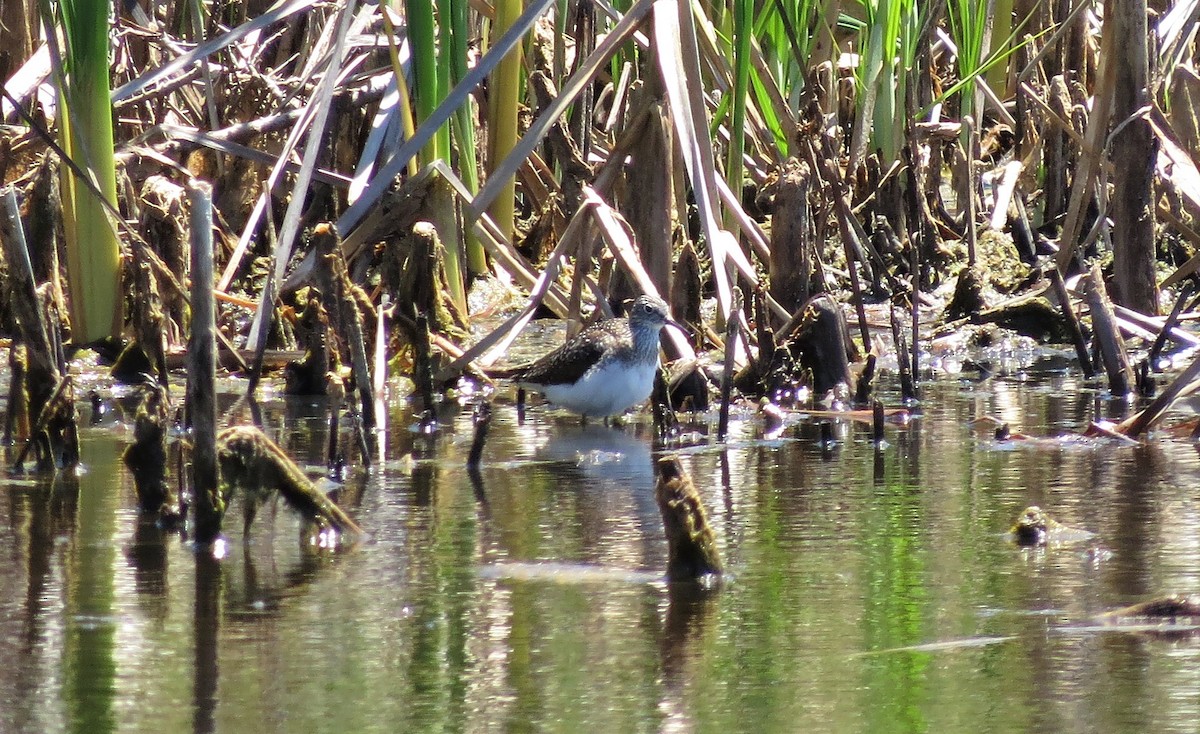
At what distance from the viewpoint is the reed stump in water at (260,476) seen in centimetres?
483

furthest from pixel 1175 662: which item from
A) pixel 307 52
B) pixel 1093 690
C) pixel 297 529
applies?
pixel 307 52

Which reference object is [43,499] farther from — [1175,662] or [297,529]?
[1175,662]

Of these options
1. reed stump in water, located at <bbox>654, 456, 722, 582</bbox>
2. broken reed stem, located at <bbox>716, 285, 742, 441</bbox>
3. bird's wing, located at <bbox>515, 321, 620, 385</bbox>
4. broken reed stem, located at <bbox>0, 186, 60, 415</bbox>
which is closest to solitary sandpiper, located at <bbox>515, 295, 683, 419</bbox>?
bird's wing, located at <bbox>515, 321, 620, 385</bbox>

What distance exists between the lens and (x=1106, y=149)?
8.43 m

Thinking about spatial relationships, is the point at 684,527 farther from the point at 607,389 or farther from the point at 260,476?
the point at 607,389

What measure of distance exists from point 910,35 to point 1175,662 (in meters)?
6.39

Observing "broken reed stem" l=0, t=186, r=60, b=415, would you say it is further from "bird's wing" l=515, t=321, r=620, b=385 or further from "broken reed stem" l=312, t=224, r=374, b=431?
"bird's wing" l=515, t=321, r=620, b=385

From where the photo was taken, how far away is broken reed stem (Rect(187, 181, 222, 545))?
4613 mm

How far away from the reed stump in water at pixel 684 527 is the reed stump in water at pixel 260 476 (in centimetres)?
103

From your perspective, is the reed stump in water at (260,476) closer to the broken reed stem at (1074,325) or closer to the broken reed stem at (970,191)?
the broken reed stem at (1074,325)


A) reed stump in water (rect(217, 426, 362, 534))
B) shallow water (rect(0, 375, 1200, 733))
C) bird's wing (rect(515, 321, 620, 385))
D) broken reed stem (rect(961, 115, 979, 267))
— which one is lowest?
shallow water (rect(0, 375, 1200, 733))

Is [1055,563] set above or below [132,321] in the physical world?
below

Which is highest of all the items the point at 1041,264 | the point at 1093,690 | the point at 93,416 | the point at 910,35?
the point at 910,35

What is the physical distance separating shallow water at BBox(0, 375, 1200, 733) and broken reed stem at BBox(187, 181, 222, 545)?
0.22 metres
